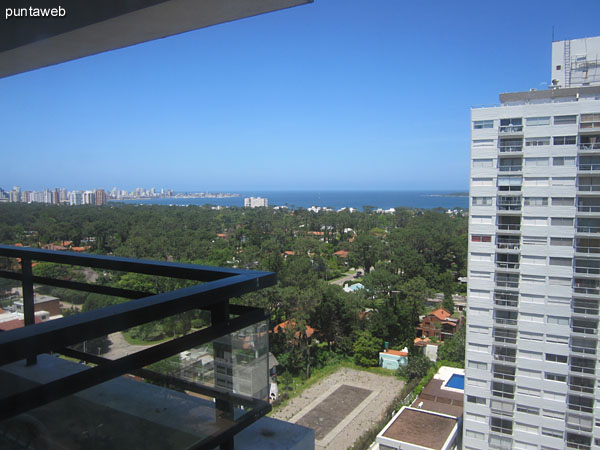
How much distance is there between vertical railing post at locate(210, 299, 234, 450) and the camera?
2.23ft

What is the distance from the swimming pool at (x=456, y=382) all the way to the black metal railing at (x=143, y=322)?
942cm

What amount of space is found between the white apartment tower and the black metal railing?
4945 mm

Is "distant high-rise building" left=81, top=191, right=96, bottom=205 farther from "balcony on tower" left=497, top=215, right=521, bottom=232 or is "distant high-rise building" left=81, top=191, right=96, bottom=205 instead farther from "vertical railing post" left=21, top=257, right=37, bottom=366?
"vertical railing post" left=21, top=257, right=37, bottom=366

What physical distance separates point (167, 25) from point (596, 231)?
5.06 m

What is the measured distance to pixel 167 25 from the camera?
1.17m

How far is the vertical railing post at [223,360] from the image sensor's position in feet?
2.23

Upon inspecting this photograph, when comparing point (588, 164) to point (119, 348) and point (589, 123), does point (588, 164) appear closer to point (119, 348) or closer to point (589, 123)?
point (589, 123)

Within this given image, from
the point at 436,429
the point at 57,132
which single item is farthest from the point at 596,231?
the point at 57,132

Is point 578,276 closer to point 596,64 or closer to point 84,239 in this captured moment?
point 596,64

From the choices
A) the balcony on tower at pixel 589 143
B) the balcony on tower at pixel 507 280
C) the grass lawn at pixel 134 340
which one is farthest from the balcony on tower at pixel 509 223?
the grass lawn at pixel 134 340

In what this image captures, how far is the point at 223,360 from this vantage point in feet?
2.28

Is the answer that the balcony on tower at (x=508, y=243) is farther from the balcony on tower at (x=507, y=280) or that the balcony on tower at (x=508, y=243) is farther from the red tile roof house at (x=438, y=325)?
the red tile roof house at (x=438, y=325)

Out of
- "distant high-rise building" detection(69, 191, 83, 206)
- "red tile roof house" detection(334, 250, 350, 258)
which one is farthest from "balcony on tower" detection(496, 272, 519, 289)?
"red tile roof house" detection(334, 250, 350, 258)

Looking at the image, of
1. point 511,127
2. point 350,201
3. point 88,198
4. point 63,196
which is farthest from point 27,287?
point 350,201
